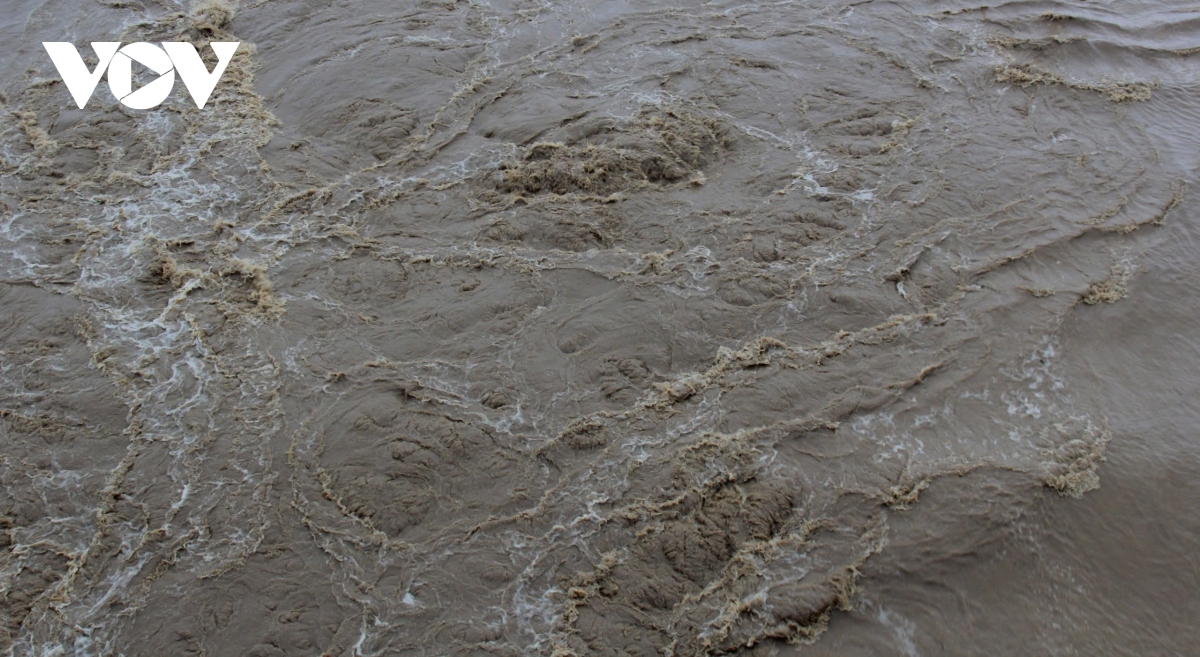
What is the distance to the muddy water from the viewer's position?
550 centimetres

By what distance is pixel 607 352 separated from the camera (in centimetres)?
700

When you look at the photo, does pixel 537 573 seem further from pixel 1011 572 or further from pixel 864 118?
pixel 864 118

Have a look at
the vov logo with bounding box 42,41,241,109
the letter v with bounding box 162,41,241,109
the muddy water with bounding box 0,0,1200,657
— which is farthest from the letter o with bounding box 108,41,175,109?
the muddy water with bounding box 0,0,1200,657

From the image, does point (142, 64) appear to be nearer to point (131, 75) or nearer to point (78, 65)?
point (131, 75)

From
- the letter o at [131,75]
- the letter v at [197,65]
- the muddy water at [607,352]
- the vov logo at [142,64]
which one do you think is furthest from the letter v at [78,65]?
the letter v at [197,65]

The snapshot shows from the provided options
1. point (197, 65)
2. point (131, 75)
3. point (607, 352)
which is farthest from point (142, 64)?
point (607, 352)

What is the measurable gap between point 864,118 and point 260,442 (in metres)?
7.32

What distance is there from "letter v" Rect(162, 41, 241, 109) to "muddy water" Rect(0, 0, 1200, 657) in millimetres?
225

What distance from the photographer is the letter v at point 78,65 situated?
10423 millimetres

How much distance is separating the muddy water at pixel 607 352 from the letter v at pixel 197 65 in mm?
225

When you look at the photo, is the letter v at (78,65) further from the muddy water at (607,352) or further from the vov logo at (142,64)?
the muddy water at (607,352)

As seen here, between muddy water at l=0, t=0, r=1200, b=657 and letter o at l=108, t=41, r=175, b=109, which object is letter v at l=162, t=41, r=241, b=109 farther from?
muddy water at l=0, t=0, r=1200, b=657

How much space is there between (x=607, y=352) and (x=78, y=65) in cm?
880

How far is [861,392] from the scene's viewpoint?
6.62 metres
